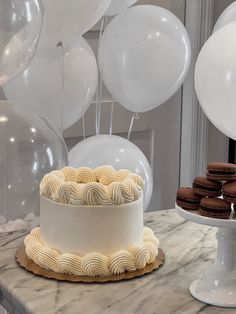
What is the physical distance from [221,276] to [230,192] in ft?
0.57

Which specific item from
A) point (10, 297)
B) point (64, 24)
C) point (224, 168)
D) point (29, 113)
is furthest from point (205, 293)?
point (64, 24)

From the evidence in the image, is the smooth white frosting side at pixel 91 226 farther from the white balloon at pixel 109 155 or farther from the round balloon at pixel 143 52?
the round balloon at pixel 143 52

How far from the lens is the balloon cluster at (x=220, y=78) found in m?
1.48

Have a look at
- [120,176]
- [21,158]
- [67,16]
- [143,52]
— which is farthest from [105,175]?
[143,52]

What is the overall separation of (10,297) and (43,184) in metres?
0.25

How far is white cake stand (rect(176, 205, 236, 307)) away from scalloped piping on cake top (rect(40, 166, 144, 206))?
0.13 meters

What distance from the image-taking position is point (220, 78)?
151 centimetres

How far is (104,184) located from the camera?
4.68 feet

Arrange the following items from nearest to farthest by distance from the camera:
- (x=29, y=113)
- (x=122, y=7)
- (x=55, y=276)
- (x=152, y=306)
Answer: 1. (x=152, y=306)
2. (x=55, y=276)
3. (x=29, y=113)
4. (x=122, y=7)

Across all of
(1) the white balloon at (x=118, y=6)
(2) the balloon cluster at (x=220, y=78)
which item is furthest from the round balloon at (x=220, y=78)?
(1) the white balloon at (x=118, y=6)

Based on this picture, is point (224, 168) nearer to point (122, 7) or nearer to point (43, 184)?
point (43, 184)

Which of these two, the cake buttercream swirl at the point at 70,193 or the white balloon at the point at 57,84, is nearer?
the cake buttercream swirl at the point at 70,193

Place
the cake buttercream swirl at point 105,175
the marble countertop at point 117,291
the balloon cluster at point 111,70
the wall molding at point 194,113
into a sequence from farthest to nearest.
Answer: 1. the wall molding at point 194,113
2. the balloon cluster at point 111,70
3. the cake buttercream swirl at point 105,175
4. the marble countertop at point 117,291

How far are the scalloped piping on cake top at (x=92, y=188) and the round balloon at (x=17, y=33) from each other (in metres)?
0.32
